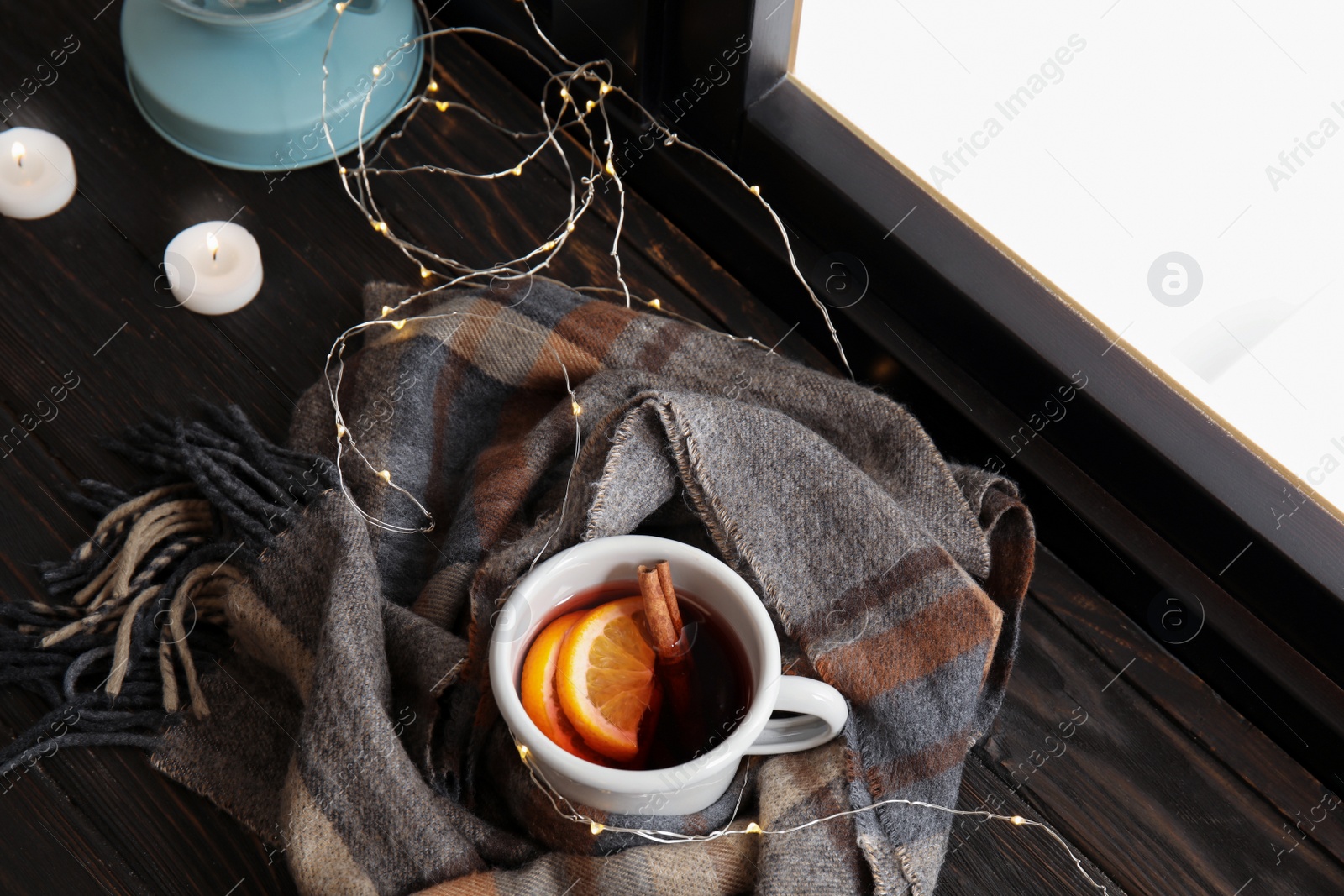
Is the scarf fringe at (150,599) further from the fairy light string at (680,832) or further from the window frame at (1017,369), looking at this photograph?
the window frame at (1017,369)

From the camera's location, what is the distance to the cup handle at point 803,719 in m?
0.54

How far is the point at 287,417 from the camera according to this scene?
755 millimetres

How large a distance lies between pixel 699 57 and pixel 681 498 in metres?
0.31

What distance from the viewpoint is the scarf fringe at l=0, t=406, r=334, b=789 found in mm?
658

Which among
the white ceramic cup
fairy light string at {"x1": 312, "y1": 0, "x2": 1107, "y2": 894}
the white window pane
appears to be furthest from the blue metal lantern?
the white ceramic cup

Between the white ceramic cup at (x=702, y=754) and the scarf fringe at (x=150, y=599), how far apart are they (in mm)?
188

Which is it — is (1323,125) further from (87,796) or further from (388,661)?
(87,796)

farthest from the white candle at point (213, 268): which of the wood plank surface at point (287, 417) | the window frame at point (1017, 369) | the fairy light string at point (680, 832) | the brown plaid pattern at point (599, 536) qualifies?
the fairy light string at point (680, 832)

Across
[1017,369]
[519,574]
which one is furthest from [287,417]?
[1017,369]

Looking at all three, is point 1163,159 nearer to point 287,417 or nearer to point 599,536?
point 599,536

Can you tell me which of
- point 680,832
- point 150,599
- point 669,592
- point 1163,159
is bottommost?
point 150,599

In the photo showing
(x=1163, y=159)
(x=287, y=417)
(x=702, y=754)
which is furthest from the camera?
(x=287, y=417)

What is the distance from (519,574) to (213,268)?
34 centimetres

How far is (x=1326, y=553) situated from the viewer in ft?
2.11
